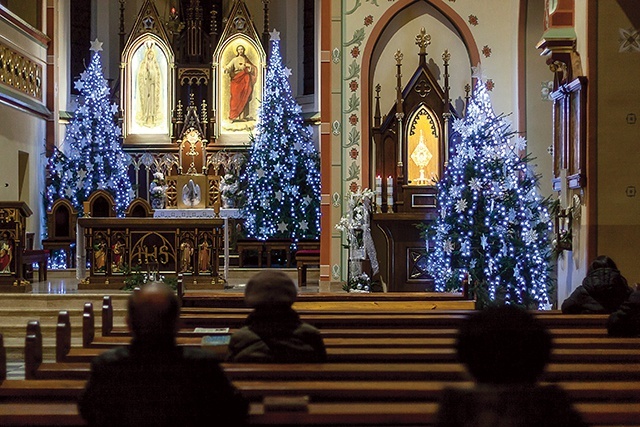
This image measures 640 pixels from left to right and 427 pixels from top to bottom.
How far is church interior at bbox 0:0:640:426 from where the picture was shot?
269 inches

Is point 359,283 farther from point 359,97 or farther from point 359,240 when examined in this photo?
point 359,97

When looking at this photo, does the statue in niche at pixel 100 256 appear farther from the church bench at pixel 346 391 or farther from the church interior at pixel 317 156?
the church bench at pixel 346 391

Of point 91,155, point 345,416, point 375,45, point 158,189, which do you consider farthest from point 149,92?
point 345,416

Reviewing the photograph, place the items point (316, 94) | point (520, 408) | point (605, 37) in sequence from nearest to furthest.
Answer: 1. point (520, 408)
2. point (605, 37)
3. point (316, 94)

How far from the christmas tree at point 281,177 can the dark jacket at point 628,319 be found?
1063cm

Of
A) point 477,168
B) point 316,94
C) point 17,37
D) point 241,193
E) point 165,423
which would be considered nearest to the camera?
point 165,423

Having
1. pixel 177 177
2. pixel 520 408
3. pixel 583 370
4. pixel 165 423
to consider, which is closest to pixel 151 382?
pixel 165 423

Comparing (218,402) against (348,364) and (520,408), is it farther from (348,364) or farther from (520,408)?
(348,364)

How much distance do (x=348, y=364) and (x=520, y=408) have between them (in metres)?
1.86

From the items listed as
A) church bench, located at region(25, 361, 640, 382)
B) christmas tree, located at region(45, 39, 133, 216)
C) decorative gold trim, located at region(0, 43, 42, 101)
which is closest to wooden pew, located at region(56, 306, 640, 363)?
church bench, located at region(25, 361, 640, 382)

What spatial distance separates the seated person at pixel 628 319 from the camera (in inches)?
200

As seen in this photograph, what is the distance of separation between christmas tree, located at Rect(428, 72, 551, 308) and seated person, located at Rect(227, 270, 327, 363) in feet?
19.3

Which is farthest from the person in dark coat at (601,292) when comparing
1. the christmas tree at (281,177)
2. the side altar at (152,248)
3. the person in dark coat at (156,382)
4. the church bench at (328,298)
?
the christmas tree at (281,177)

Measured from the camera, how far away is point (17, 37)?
15.3 metres
